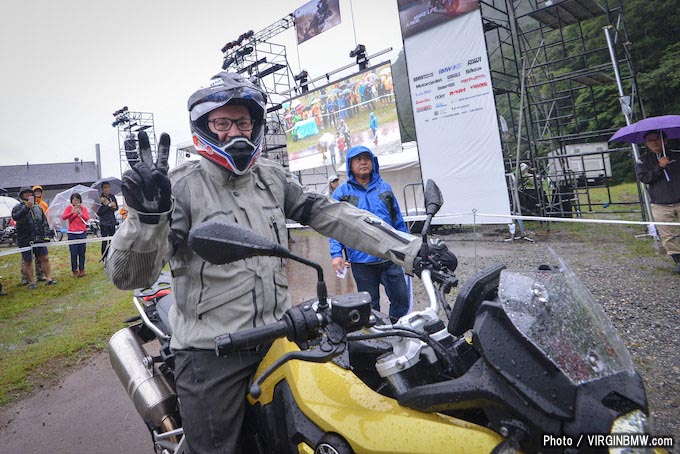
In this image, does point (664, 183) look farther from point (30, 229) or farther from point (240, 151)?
point (30, 229)

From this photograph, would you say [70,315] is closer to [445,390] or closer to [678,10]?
[445,390]

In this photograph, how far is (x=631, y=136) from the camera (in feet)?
22.4

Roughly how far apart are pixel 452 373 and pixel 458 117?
9.65 meters

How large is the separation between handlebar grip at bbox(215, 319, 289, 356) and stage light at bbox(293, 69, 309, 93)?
65.1 feet

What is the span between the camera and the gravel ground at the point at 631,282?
3109 millimetres

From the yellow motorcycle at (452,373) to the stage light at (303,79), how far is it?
771 inches

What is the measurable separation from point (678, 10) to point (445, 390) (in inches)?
1329

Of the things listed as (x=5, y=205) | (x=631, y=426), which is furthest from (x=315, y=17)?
(x=5, y=205)

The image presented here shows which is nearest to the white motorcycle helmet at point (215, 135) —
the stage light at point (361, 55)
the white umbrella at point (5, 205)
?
the stage light at point (361, 55)

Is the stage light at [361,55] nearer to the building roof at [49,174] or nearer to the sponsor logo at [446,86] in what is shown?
the sponsor logo at [446,86]

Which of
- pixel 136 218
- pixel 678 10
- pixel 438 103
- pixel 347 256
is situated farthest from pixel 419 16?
pixel 678 10

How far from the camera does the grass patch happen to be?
4.52 meters

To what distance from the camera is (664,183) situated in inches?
240

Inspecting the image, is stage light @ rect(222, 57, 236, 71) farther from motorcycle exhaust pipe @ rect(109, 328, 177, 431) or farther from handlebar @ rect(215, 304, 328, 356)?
handlebar @ rect(215, 304, 328, 356)
